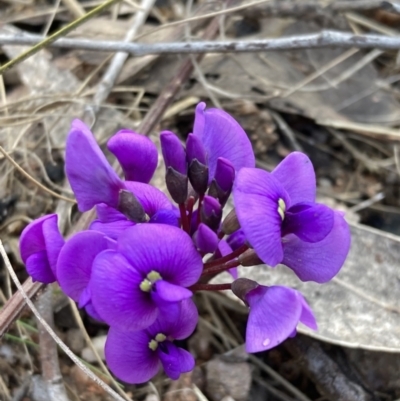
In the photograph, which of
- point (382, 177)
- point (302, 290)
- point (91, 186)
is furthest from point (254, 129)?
point (91, 186)

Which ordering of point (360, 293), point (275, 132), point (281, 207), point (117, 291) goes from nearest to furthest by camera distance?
point (117, 291) < point (281, 207) < point (360, 293) < point (275, 132)

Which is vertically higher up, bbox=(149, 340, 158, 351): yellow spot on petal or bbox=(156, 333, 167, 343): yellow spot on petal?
bbox=(156, 333, 167, 343): yellow spot on petal

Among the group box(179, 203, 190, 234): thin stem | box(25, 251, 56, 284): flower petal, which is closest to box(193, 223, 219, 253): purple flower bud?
box(179, 203, 190, 234): thin stem

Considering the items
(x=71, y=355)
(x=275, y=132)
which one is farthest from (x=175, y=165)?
(x=275, y=132)

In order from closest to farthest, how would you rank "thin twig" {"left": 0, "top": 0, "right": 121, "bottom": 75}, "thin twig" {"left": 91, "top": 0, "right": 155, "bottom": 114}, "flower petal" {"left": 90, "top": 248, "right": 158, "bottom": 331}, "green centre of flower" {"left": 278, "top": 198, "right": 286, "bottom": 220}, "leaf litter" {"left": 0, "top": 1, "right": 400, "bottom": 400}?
"flower petal" {"left": 90, "top": 248, "right": 158, "bottom": 331} → "green centre of flower" {"left": 278, "top": 198, "right": 286, "bottom": 220} → "thin twig" {"left": 0, "top": 0, "right": 121, "bottom": 75} → "leaf litter" {"left": 0, "top": 1, "right": 400, "bottom": 400} → "thin twig" {"left": 91, "top": 0, "right": 155, "bottom": 114}

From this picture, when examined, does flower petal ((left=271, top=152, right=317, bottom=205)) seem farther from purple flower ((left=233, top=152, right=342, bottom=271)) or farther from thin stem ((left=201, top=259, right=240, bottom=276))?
thin stem ((left=201, top=259, right=240, bottom=276))

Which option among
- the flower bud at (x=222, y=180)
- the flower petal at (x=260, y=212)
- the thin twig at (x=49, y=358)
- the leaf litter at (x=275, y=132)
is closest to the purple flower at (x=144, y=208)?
the flower bud at (x=222, y=180)

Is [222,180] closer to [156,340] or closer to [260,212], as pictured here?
[260,212]

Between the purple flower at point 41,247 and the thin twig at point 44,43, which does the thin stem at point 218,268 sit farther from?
the thin twig at point 44,43
